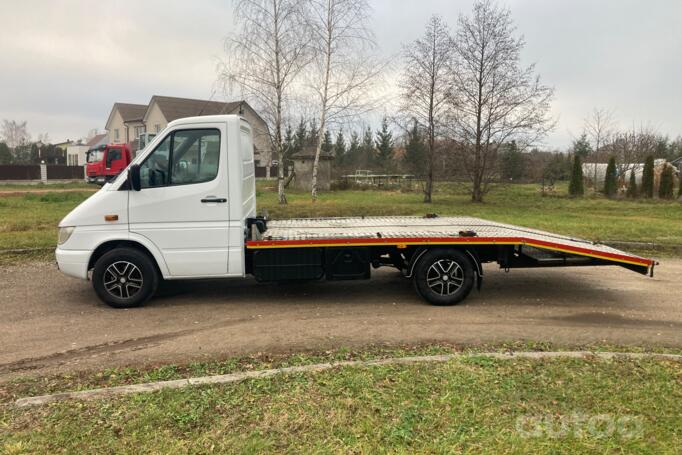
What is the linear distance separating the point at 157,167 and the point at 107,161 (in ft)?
84.0

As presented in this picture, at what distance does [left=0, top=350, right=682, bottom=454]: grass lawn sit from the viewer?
3309 millimetres

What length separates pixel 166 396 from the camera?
396 centimetres

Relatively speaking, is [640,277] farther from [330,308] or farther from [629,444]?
[629,444]

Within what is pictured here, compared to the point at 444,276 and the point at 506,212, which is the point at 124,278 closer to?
the point at 444,276

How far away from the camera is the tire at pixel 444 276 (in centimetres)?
680

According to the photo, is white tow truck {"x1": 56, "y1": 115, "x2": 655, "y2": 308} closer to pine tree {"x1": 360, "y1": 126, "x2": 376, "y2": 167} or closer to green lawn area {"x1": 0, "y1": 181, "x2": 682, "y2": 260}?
green lawn area {"x1": 0, "y1": 181, "x2": 682, "y2": 260}

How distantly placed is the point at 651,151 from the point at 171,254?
125ft

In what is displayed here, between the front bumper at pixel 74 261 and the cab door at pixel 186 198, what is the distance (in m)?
0.74

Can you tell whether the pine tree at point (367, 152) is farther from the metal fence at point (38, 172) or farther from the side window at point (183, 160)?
the side window at point (183, 160)

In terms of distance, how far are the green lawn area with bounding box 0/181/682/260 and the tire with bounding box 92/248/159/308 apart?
5.26m

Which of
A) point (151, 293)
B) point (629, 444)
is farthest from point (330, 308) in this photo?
point (629, 444)

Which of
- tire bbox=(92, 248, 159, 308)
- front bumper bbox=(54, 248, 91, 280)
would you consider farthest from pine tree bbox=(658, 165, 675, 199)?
front bumper bbox=(54, 248, 91, 280)

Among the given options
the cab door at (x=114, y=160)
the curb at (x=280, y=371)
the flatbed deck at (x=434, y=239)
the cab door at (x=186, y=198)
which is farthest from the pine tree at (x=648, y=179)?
the cab door at (x=114, y=160)

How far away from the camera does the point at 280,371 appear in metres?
4.39
